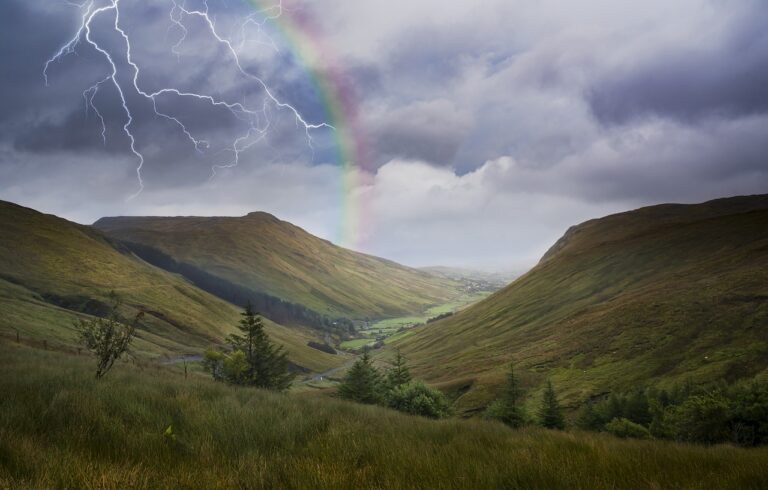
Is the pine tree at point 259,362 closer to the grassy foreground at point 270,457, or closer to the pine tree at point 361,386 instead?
the pine tree at point 361,386

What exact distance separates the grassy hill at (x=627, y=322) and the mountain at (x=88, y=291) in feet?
214

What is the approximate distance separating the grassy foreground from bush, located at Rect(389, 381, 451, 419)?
3792 centimetres

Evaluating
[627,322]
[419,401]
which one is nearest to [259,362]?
[419,401]

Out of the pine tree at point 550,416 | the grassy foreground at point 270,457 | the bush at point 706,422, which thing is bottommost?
the pine tree at point 550,416

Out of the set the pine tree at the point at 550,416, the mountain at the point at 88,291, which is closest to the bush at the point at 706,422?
the pine tree at the point at 550,416

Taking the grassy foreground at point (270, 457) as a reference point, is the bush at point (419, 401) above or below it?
below

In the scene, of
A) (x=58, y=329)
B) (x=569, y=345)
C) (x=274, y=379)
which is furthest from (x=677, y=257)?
(x=58, y=329)

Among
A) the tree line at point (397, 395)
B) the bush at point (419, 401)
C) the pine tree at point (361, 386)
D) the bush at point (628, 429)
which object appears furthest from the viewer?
the pine tree at point (361, 386)

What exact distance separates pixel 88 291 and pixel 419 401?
13315 centimetres

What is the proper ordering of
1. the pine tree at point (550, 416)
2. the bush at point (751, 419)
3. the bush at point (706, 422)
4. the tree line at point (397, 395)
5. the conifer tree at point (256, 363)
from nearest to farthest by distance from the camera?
the bush at point (751, 419) < the bush at point (706, 422) < the pine tree at point (550, 416) < the tree line at point (397, 395) < the conifer tree at point (256, 363)

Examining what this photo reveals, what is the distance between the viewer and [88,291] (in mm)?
131625

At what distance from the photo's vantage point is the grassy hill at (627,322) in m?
65.6

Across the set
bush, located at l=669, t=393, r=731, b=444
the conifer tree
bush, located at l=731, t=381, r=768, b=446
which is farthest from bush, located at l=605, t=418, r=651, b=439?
the conifer tree

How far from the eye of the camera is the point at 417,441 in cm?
666
